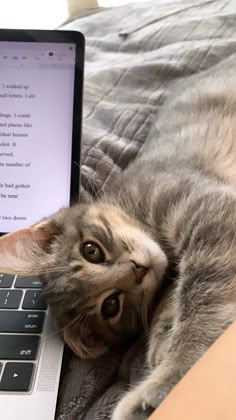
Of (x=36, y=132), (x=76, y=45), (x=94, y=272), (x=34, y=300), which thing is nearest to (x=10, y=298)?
(x=34, y=300)

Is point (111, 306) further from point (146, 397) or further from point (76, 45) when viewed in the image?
point (76, 45)

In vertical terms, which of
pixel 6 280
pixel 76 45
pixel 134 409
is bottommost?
pixel 6 280

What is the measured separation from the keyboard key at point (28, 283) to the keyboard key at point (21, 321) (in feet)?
0.21

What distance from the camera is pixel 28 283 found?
3.05 ft

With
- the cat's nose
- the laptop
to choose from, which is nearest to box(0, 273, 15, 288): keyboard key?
the laptop

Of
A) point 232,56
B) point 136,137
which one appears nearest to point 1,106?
point 136,137

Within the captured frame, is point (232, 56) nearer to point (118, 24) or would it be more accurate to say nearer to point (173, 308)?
point (118, 24)

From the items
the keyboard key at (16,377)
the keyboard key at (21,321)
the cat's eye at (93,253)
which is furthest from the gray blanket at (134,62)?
the keyboard key at (16,377)

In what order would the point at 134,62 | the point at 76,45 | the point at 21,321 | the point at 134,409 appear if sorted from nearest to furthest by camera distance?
1. the point at 134,409
2. the point at 21,321
3. the point at 76,45
4. the point at 134,62

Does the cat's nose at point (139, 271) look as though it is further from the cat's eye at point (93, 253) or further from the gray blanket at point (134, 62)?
the gray blanket at point (134, 62)

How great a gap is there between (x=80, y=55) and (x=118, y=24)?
0.65m

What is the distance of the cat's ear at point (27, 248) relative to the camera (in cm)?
89

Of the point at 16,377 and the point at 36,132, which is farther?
the point at 36,132

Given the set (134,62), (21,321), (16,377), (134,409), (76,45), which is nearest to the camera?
(134,409)
